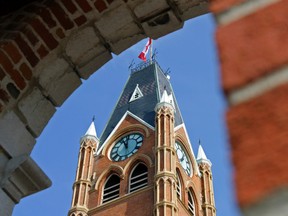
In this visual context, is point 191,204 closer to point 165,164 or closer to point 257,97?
point 165,164

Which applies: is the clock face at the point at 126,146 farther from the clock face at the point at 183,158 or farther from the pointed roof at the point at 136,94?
the pointed roof at the point at 136,94

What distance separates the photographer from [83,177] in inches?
1467

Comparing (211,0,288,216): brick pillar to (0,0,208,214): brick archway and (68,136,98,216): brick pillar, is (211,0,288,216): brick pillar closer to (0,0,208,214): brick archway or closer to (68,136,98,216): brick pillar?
(0,0,208,214): brick archway

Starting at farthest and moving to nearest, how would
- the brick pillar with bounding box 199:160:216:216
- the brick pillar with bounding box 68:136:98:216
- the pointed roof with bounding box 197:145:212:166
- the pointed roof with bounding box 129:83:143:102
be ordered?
the pointed roof with bounding box 129:83:143:102 < the pointed roof with bounding box 197:145:212:166 < the brick pillar with bounding box 199:160:216:216 < the brick pillar with bounding box 68:136:98:216

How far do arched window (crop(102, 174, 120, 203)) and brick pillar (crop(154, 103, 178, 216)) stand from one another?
151 inches

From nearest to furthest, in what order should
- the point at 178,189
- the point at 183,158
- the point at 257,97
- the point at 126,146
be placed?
the point at 257,97, the point at 178,189, the point at 183,158, the point at 126,146

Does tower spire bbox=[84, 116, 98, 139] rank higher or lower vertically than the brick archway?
higher

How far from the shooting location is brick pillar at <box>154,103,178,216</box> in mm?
31688

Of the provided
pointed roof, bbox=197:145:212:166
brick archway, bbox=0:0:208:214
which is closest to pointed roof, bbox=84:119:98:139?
pointed roof, bbox=197:145:212:166

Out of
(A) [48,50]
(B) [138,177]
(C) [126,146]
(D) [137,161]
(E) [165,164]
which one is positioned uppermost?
(C) [126,146]

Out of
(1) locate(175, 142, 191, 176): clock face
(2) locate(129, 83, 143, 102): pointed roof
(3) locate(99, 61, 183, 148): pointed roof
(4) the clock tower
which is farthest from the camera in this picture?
(2) locate(129, 83, 143, 102): pointed roof

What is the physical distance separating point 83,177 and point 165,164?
262 inches

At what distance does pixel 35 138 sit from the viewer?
334 cm

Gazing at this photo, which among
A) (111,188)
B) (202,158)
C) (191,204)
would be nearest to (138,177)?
(111,188)
